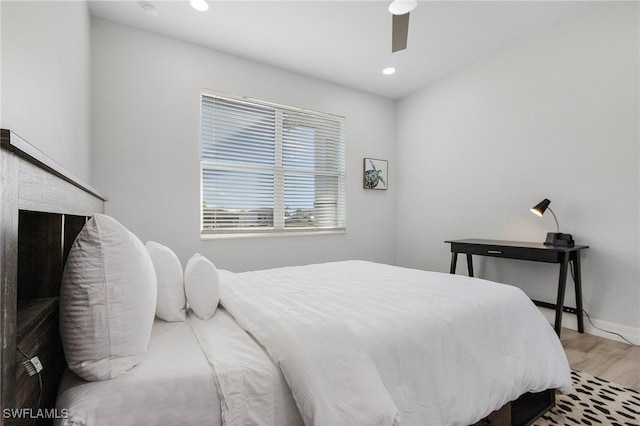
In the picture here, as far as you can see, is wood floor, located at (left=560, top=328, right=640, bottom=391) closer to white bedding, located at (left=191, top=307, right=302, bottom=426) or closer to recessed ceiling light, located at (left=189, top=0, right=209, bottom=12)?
white bedding, located at (left=191, top=307, right=302, bottom=426)

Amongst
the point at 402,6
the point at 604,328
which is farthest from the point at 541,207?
the point at 402,6

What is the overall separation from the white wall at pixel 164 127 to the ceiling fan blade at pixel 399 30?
1888mm

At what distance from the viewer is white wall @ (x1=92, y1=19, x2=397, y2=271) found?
2828 millimetres

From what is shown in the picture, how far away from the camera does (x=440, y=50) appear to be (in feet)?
10.9

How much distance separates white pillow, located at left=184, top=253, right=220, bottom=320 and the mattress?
1.24 feet

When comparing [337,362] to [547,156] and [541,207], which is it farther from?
[547,156]

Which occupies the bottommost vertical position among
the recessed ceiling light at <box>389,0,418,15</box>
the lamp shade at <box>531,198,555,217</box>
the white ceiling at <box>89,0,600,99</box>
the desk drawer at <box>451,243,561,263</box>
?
the desk drawer at <box>451,243,561,263</box>

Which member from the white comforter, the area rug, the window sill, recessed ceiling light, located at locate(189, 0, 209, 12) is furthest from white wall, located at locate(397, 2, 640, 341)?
recessed ceiling light, located at locate(189, 0, 209, 12)

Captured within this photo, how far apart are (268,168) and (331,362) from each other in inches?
115

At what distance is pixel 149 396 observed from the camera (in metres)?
0.82

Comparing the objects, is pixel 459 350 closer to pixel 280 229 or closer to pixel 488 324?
pixel 488 324

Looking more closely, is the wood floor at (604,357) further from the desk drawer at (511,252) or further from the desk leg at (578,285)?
the desk drawer at (511,252)

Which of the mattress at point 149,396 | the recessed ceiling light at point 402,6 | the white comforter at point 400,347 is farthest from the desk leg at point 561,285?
the mattress at point 149,396

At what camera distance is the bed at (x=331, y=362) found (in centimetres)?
85
